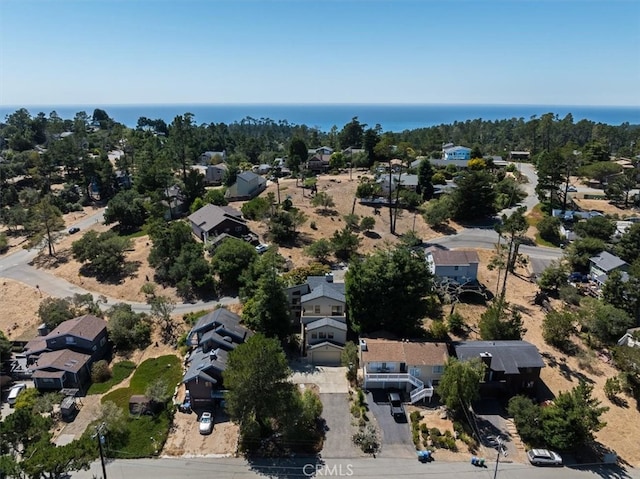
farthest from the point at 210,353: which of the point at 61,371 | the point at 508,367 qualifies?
the point at 508,367

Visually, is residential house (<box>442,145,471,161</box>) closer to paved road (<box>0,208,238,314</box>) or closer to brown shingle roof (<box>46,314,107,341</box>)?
paved road (<box>0,208,238,314</box>)

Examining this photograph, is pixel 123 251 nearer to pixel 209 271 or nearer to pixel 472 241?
pixel 209 271

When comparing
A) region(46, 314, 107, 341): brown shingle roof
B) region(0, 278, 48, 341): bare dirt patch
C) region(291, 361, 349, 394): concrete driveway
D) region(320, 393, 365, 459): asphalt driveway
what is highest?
region(46, 314, 107, 341): brown shingle roof

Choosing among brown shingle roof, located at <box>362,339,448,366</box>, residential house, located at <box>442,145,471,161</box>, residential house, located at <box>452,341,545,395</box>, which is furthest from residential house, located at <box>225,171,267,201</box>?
residential house, located at <box>452,341,545,395</box>

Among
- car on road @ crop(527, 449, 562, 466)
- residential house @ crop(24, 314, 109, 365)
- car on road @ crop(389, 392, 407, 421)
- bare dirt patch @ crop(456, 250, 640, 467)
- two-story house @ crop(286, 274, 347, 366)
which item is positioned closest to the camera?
car on road @ crop(527, 449, 562, 466)

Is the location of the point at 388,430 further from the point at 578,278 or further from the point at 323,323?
the point at 578,278

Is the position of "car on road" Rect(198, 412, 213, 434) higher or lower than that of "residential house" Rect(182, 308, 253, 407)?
lower

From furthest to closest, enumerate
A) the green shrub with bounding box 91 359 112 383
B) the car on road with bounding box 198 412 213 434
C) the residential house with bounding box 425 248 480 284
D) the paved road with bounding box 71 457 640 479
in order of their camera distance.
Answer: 1. the residential house with bounding box 425 248 480 284
2. the green shrub with bounding box 91 359 112 383
3. the car on road with bounding box 198 412 213 434
4. the paved road with bounding box 71 457 640 479
